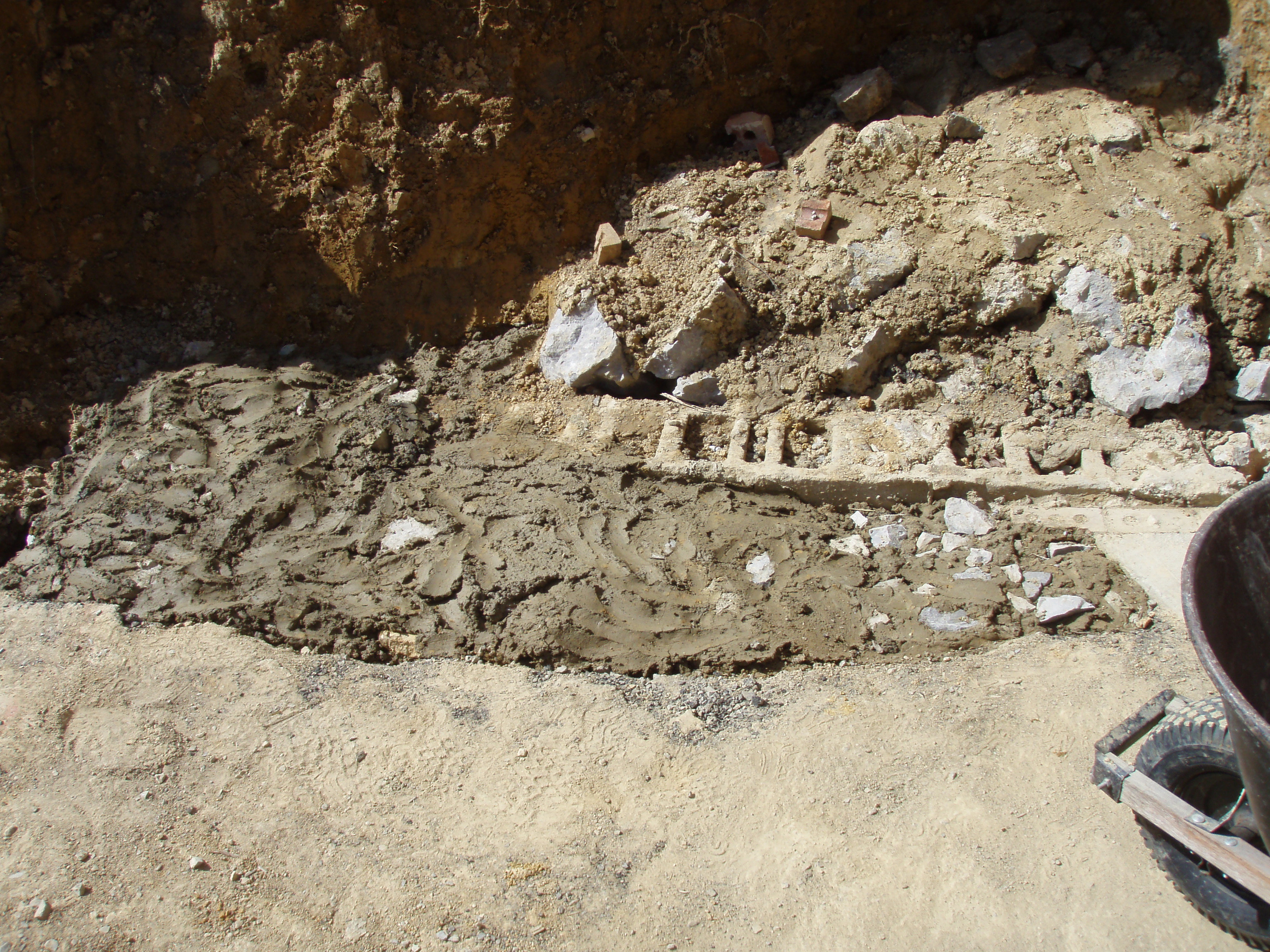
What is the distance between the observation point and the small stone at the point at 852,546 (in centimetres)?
413

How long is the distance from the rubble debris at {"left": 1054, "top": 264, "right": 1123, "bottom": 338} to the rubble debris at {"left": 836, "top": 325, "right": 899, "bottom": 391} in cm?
97

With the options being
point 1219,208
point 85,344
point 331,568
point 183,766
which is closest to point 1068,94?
point 1219,208

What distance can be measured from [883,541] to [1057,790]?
153cm

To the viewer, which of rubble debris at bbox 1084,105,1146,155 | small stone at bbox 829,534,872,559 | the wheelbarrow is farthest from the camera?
rubble debris at bbox 1084,105,1146,155

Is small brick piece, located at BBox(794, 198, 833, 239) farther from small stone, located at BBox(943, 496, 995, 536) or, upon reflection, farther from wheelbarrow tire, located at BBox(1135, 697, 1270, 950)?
wheelbarrow tire, located at BBox(1135, 697, 1270, 950)

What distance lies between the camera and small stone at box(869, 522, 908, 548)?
4.17m

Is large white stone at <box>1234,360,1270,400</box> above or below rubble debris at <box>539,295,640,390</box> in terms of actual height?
below

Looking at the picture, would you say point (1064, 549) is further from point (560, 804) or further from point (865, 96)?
point (865, 96)

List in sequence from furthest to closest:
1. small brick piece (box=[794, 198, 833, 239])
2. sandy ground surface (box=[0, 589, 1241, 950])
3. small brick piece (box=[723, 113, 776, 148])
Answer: small brick piece (box=[723, 113, 776, 148])
small brick piece (box=[794, 198, 833, 239])
sandy ground surface (box=[0, 589, 1241, 950])

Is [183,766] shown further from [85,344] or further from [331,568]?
[85,344]

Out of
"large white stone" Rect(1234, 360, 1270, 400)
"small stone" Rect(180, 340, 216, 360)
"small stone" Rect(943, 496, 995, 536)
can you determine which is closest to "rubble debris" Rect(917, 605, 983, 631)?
"small stone" Rect(943, 496, 995, 536)

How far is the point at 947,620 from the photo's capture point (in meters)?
3.71

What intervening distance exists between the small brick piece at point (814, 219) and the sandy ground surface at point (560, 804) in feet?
9.12

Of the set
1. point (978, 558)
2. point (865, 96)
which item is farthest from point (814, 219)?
point (978, 558)
